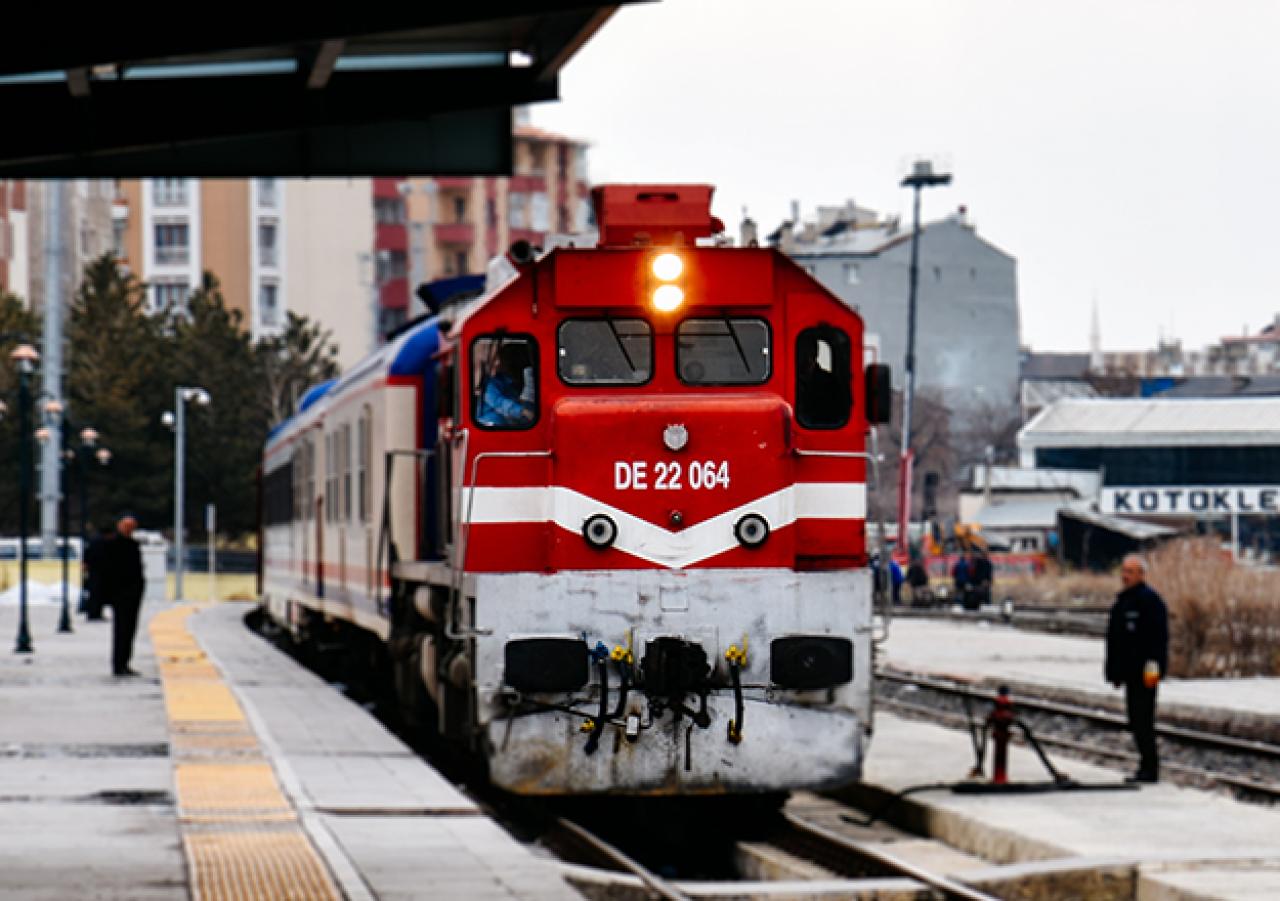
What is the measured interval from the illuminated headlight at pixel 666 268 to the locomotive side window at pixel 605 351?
31 centimetres

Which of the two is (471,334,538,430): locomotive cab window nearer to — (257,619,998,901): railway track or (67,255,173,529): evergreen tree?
(257,619,998,901): railway track

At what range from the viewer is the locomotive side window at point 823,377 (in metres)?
14.1

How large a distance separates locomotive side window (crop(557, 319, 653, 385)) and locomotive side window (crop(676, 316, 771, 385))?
222mm

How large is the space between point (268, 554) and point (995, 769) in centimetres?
2114

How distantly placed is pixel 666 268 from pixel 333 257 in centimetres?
10318

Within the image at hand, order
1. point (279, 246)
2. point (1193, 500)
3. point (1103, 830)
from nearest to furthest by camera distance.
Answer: point (1103, 830) → point (1193, 500) → point (279, 246)

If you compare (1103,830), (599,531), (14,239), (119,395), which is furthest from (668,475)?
(14,239)

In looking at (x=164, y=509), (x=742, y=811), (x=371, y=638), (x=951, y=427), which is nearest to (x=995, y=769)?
(x=742, y=811)

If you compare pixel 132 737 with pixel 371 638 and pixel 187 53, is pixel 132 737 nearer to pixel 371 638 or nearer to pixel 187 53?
pixel 371 638

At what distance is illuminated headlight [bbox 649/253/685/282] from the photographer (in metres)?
13.9

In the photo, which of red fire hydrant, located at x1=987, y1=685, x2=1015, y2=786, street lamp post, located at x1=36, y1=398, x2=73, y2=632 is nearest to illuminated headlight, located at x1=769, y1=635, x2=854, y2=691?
red fire hydrant, located at x1=987, y1=685, x2=1015, y2=786

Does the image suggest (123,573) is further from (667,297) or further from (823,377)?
(823,377)

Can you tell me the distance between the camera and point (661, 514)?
537 inches

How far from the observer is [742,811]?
52.6 ft
